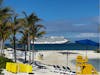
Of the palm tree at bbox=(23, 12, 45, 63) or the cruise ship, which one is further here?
the cruise ship

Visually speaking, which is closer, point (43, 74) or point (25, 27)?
point (43, 74)

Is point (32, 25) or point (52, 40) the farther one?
point (52, 40)

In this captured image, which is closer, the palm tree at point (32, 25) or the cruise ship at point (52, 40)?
the palm tree at point (32, 25)

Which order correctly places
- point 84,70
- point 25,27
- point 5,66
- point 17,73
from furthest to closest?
point 25,27 < point 5,66 < point 17,73 < point 84,70

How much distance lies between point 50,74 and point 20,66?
118 inches

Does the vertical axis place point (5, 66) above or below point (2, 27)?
below

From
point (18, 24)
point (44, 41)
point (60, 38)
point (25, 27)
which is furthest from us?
point (60, 38)

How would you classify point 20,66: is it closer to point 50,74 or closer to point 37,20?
point 50,74

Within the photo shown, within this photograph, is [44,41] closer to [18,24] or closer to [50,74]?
[18,24]

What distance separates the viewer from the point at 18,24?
148 ft

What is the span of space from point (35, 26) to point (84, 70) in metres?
20.8

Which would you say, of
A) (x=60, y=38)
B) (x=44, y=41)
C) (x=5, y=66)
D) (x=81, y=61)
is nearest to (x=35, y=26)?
(x=5, y=66)

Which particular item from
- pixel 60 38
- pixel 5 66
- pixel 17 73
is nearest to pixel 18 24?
pixel 5 66

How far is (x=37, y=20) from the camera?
47.9m
